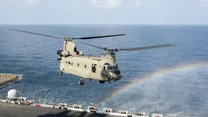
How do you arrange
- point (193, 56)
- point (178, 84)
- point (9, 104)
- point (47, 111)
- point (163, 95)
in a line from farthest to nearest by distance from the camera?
point (193, 56) → point (178, 84) → point (163, 95) → point (9, 104) → point (47, 111)

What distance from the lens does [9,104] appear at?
50844 millimetres

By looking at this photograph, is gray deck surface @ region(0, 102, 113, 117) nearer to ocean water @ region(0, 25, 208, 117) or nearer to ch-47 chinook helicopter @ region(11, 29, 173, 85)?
ch-47 chinook helicopter @ region(11, 29, 173, 85)

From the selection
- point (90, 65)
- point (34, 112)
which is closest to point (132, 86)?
point (34, 112)

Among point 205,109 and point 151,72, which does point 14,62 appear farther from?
point 205,109

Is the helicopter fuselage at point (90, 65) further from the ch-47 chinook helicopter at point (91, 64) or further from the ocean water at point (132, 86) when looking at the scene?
the ocean water at point (132, 86)

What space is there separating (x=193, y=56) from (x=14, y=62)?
88094 millimetres

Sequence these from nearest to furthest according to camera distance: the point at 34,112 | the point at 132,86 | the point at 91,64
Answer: the point at 91,64 < the point at 34,112 < the point at 132,86

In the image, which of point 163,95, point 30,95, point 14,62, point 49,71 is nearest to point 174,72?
point 163,95

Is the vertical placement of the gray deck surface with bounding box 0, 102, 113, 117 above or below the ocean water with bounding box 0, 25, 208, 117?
below

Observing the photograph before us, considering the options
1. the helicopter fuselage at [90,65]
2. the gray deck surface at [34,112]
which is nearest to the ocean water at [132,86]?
the gray deck surface at [34,112]

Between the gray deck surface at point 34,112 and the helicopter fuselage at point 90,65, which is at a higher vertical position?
the helicopter fuselage at point 90,65

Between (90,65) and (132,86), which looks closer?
(90,65)

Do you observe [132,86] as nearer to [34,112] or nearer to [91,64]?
[34,112]

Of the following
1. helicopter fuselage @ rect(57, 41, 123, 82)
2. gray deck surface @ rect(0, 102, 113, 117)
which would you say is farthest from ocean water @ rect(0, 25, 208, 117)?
helicopter fuselage @ rect(57, 41, 123, 82)
